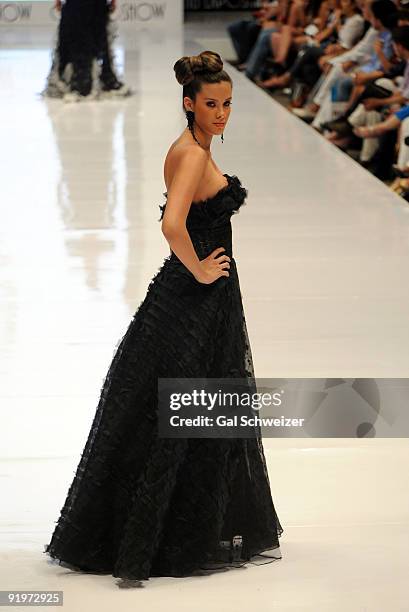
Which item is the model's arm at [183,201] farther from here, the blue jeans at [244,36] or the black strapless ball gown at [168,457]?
the blue jeans at [244,36]

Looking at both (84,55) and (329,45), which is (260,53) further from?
(84,55)

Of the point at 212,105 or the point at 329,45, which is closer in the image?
the point at 212,105

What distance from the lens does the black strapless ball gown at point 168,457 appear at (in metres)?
2.59

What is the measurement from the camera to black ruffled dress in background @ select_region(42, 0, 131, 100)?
987cm

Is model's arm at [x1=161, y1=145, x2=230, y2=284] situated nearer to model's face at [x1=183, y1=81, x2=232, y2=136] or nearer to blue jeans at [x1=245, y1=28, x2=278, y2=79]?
model's face at [x1=183, y1=81, x2=232, y2=136]

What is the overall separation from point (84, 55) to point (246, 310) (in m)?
5.71

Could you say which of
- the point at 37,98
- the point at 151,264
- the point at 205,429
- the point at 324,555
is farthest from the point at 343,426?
the point at 37,98

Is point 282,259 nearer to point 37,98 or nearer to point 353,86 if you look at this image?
point 353,86

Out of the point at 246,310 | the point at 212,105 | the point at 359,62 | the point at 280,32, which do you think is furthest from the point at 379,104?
the point at 212,105

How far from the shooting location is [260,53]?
11.6m

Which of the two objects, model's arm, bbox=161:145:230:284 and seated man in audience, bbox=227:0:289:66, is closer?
model's arm, bbox=161:145:230:284

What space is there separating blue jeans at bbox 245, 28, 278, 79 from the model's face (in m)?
9.19

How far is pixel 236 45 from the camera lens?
42.4 ft

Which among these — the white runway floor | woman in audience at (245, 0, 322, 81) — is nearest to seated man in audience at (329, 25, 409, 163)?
the white runway floor
